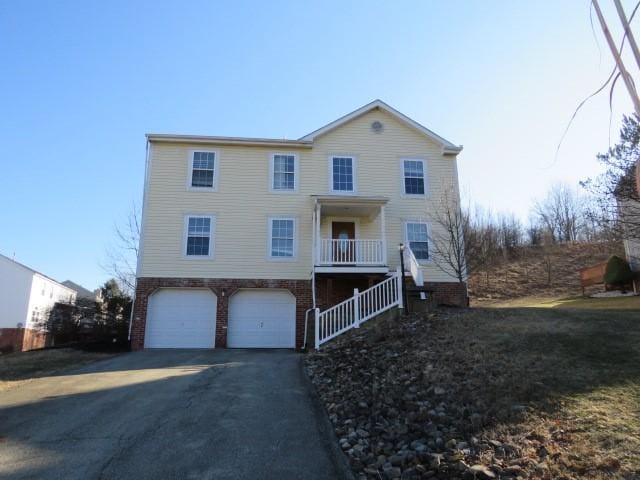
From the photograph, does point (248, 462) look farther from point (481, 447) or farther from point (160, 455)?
point (481, 447)

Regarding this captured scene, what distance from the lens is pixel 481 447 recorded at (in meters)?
4.73

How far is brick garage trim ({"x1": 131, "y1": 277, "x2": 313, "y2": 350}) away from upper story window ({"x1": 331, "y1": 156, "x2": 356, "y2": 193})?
12.9 feet

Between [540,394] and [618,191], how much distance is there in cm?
861

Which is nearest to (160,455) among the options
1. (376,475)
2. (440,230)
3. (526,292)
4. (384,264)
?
(376,475)

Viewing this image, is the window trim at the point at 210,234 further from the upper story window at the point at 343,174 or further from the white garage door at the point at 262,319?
the upper story window at the point at 343,174

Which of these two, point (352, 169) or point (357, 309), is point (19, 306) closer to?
point (352, 169)

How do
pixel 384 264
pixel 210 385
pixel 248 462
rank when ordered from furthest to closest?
pixel 384 264
pixel 210 385
pixel 248 462

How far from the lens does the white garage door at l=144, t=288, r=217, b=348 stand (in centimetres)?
1578

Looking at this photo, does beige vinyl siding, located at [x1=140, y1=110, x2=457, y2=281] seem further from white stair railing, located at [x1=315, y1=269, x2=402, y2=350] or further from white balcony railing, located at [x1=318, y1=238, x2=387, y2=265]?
white stair railing, located at [x1=315, y1=269, x2=402, y2=350]

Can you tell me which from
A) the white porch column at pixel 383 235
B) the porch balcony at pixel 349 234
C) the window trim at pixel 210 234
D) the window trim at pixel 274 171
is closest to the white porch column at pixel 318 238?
the porch balcony at pixel 349 234

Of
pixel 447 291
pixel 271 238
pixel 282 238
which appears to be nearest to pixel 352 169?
pixel 282 238

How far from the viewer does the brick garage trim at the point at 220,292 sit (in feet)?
51.3

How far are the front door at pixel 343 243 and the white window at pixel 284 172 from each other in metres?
2.27

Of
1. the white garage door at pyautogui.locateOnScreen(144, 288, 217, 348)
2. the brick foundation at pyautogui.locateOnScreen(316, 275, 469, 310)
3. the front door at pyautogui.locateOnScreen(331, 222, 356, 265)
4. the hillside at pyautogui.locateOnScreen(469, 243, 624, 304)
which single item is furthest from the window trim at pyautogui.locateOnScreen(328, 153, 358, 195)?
the hillside at pyautogui.locateOnScreen(469, 243, 624, 304)
